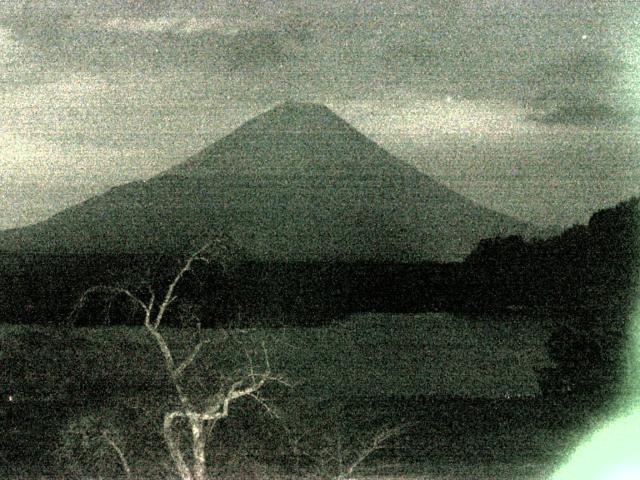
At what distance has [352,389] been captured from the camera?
10.8 meters

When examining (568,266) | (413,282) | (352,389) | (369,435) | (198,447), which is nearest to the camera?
(198,447)

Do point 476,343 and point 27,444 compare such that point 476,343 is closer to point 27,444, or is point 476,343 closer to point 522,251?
point 522,251

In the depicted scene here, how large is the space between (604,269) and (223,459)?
7019mm

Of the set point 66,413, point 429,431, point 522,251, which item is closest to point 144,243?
point 66,413

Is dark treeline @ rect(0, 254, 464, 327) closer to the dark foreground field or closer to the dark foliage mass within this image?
the dark foliage mass

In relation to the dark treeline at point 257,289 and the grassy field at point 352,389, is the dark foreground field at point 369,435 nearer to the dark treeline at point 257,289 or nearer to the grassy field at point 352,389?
the grassy field at point 352,389

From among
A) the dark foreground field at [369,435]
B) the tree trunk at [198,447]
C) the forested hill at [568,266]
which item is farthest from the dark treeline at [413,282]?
the tree trunk at [198,447]

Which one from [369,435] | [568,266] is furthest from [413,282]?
[369,435]

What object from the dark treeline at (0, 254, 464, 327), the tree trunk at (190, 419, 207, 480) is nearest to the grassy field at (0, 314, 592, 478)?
the dark treeline at (0, 254, 464, 327)

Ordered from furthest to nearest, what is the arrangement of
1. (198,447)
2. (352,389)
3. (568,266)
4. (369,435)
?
(568,266) → (352,389) → (369,435) → (198,447)

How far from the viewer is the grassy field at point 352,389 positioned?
7.74 m

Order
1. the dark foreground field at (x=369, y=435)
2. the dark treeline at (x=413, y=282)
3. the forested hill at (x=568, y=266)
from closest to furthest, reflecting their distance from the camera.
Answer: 1. the dark foreground field at (x=369, y=435)
2. the dark treeline at (x=413, y=282)
3. the forested hill at (x=568, y=266)

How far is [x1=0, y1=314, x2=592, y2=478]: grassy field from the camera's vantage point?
7.74 metres

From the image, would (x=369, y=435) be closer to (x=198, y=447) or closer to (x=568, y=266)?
(x=198, y=447)
